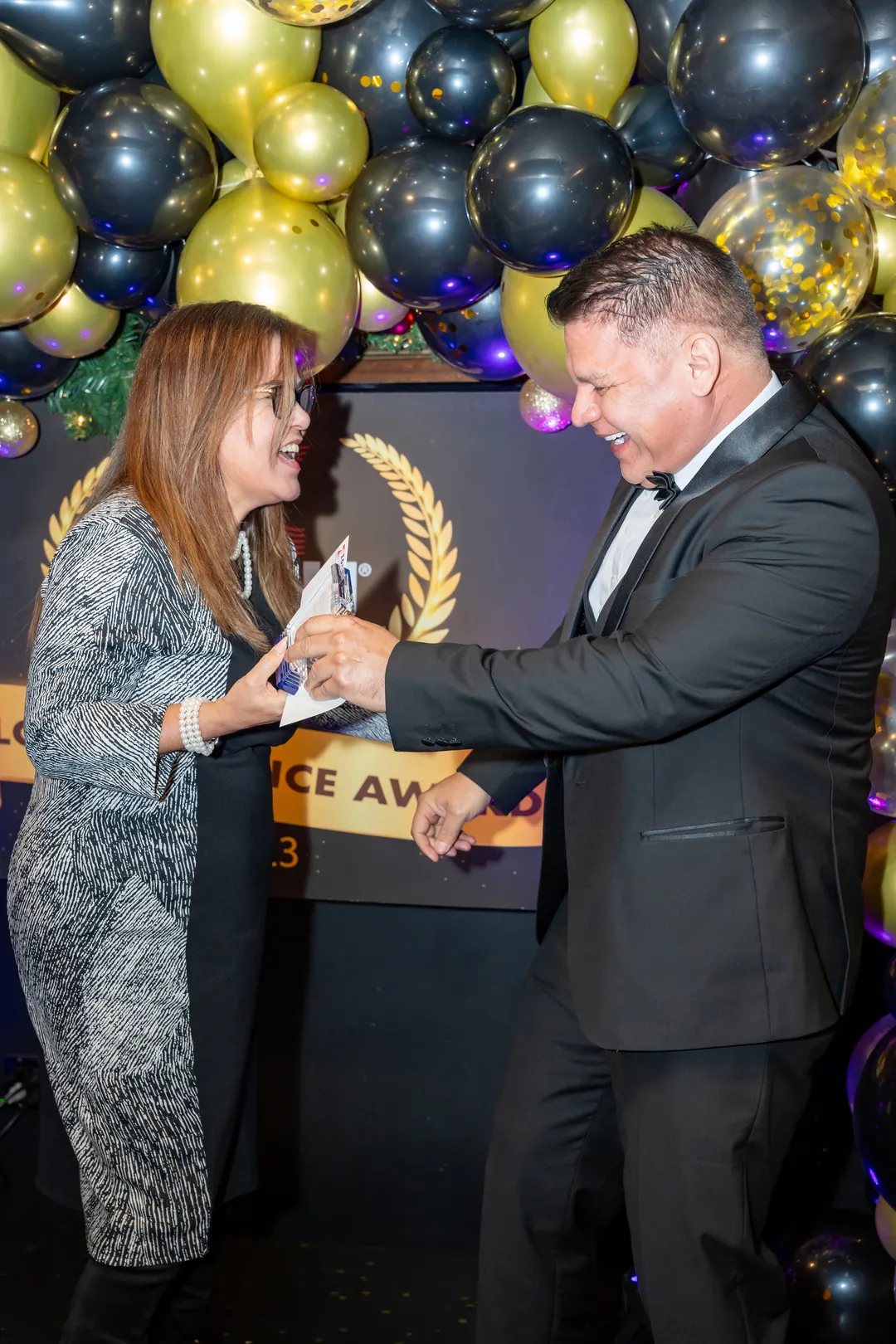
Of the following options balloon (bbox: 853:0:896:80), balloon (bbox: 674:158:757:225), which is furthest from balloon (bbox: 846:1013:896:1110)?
balloon (bbox: 853:0:896:80)

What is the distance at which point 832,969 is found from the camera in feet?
5.28

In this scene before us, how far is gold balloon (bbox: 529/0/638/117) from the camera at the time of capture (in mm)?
1970

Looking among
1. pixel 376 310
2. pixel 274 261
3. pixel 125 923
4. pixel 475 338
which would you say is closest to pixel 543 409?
pixel 475 338

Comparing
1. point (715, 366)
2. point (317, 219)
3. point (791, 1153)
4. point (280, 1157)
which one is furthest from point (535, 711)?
point (280, 1157)

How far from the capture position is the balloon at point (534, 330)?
210 centimetres

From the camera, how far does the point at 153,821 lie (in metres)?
1.83

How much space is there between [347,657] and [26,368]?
4.74 feet

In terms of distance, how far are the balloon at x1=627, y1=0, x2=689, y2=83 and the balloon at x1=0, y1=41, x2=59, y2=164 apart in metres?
1.11

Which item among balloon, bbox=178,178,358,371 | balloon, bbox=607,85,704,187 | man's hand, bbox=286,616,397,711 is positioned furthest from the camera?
balloon, bbox=178,178,358,371

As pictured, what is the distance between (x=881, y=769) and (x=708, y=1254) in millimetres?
796

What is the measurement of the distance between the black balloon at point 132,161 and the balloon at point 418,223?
0.97ft

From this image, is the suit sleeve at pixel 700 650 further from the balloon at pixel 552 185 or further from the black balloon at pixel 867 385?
the balloon at pixel 552 185

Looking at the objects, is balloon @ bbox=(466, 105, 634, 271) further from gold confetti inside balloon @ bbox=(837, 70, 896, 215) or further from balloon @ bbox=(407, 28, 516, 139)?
gold confetti inside balloon @ bbox=(837, 70, 896, 215)

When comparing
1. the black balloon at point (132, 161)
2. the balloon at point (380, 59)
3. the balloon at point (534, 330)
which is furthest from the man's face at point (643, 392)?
the black balloon at point (132, 161)
